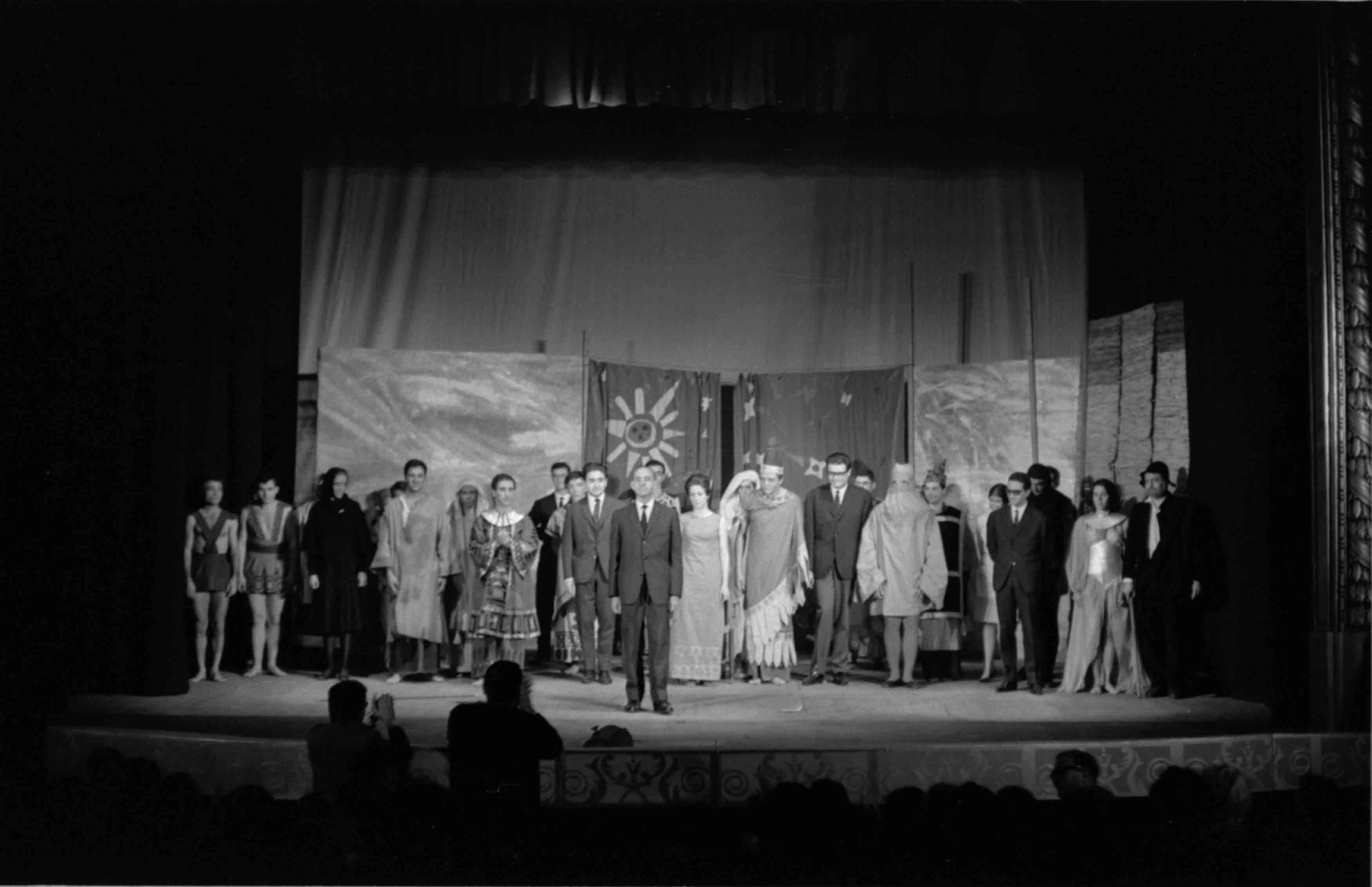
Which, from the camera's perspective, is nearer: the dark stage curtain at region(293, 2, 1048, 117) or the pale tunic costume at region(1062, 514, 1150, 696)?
the dark stage curtain at region(293, 2, 1048, 117)

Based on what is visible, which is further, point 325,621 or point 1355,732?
point 325,621

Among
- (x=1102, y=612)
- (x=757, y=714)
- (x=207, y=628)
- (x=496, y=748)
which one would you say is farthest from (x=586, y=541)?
(x=496, y=748)

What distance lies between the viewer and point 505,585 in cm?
818

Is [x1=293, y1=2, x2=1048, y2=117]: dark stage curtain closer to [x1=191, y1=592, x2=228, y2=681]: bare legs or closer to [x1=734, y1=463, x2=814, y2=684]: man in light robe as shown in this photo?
[x1=734, y1=463, x2=814, y2=684]: man in light robe

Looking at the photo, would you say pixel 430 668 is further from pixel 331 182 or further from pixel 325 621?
pixel 331 182

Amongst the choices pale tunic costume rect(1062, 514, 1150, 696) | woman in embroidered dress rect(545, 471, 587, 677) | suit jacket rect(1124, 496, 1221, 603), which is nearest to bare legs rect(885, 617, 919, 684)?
pale tunic costume rect(1062, 514, 1150, 696)

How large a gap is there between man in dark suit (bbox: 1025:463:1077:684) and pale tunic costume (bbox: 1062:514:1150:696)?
0.12 metres

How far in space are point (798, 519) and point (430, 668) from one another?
2501mm

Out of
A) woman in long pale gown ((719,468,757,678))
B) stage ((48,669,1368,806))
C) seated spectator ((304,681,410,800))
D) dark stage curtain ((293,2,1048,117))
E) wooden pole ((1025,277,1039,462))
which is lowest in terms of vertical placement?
stage ((48,669,1368,806))

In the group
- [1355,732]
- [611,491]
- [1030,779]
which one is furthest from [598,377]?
[1355,732]

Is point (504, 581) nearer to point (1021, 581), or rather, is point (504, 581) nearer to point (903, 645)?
point (903, 645)

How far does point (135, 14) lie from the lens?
277 inches

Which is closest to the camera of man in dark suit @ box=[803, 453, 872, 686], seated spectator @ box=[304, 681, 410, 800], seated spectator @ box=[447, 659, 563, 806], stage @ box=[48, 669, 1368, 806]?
seated spectator @ box=[447, 659, 563, 806]

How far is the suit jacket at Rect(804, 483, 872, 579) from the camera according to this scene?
832 cm
